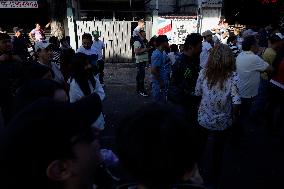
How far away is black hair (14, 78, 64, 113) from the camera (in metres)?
2.20

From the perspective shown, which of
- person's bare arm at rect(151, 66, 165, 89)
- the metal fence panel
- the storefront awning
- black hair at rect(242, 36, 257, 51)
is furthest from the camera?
the storefront awning

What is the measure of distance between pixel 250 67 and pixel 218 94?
5.41 feet

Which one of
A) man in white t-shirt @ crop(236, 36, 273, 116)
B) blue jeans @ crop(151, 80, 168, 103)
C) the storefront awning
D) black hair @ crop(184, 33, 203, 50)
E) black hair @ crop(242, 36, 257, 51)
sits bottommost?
blue jeans @ crop(151, 80, 168, 103)

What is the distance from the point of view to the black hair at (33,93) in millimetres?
2204

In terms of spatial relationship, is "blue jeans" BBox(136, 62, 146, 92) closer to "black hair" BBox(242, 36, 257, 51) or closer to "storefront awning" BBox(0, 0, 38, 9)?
"black hair" BBox(242, 36, 257, 51)

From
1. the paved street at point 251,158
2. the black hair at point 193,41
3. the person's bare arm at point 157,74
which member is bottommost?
the paved street at point 251,158

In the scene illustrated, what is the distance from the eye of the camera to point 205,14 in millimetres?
15078

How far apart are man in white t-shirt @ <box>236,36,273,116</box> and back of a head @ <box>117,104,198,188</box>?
4.29 metres

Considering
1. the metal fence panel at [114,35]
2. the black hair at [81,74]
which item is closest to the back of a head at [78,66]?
the black hair at [81,74]

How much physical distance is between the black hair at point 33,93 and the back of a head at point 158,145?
→ 3.68 ft

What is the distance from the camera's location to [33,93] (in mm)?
2248

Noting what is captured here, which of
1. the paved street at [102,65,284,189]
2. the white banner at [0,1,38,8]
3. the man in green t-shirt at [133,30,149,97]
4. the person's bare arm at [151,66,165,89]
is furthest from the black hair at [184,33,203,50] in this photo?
the white banner at [0,1,38,8]

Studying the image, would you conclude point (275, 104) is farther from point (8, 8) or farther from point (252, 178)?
point (8, 8)

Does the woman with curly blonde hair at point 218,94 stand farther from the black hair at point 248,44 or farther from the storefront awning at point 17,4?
the storefront awning at point 17,4
